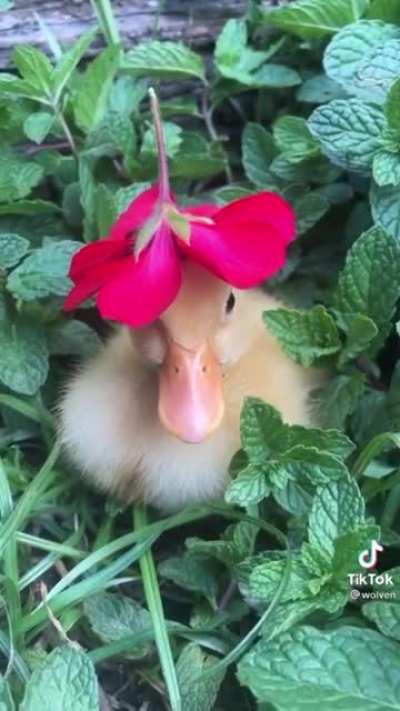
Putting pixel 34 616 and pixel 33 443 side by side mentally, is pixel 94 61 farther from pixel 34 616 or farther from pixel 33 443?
pixel 34 616

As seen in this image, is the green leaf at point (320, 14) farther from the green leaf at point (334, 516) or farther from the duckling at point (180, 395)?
the green leaf at point (334, 516)

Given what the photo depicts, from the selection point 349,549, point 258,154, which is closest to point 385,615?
point 349,549

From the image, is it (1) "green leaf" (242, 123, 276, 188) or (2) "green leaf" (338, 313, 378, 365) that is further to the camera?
(1) "green leaf" (242, 123, 276, 188)

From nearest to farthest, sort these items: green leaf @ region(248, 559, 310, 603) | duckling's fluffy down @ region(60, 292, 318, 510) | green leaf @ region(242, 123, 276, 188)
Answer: green leaf @ region(248, 559, 310, 603) < duckling's fluffy down @ region(60, 292, 318, 510) < green leaf @ region(242, 123, 276, 188)

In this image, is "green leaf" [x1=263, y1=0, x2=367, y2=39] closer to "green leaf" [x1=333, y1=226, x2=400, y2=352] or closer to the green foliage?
the green foliage

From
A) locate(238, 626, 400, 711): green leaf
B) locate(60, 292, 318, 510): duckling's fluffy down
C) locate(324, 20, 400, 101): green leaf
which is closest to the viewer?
locate(238, 626, 400, 711): green leaf

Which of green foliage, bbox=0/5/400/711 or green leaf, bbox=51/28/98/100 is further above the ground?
green leaf, bbox=51/28/98/100

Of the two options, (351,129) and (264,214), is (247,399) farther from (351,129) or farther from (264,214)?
(351,129)

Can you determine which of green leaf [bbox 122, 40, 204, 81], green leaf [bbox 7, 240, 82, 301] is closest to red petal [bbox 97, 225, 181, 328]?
green leaf [bbox 7, 240, 82, 301]
